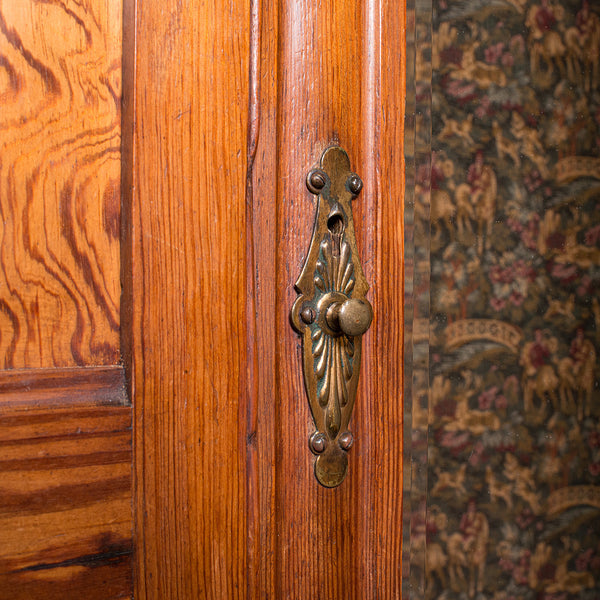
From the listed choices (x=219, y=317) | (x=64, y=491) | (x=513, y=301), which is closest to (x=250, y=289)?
(x=219, y=317)

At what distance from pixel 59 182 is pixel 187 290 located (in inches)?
3.4

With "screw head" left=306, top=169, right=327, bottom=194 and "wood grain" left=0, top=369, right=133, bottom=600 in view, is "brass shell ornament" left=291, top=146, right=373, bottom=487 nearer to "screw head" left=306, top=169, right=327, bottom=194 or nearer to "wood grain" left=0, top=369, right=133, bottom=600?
"screw head" left=306, top=169, right=327, bottom=194

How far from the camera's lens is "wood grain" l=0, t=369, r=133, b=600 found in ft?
0.88

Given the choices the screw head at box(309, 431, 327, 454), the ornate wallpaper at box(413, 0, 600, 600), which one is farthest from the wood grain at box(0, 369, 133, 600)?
the ornate wallpaper at box(413, 0, 600, 600)

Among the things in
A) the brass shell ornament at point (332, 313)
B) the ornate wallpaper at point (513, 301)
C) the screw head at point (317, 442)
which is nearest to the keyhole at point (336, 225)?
the brass shell ornament at point (332, 313)

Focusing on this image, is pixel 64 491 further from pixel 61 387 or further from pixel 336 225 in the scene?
pixel 336 225

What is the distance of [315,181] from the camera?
1.09 feet

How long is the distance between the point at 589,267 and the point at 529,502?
417 mm

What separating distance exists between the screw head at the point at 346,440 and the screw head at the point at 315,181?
0.16 meters

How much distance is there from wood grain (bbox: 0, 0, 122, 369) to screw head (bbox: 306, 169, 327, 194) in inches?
4.5

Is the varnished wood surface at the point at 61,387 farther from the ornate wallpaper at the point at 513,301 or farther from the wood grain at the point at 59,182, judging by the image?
the ornate wallpaper at the point at 513,301

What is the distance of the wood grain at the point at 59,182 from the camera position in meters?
0.27

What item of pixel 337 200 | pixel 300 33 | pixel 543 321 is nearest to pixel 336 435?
pixel 337 200

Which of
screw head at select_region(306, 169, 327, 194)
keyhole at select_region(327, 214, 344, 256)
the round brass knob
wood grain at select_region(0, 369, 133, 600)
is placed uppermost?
screw head at select_region(306, 169, 327, 194)
